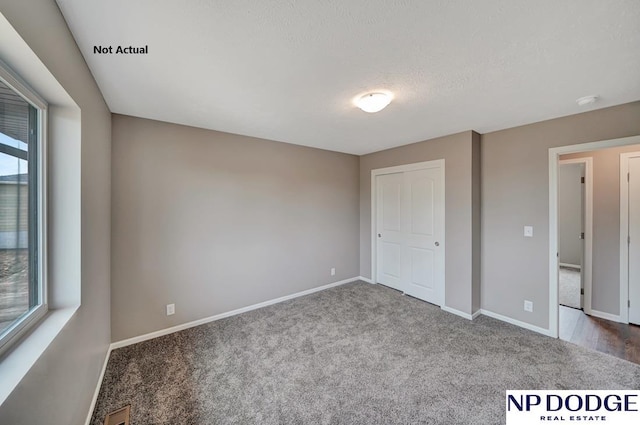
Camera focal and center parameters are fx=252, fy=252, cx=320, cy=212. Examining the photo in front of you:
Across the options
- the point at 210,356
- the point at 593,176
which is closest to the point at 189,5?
the point at 210,356

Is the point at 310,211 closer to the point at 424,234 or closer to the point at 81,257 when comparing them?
the point at 424,234

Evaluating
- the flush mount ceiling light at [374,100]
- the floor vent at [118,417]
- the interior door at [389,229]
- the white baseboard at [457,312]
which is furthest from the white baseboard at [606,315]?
the floor vent at [118,417]

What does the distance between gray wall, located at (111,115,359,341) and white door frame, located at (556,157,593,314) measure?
3294mm

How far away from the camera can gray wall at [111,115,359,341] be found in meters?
2.53

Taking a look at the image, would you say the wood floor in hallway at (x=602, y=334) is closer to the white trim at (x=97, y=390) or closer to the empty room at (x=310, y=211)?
the empty room at (x=310, y=211)

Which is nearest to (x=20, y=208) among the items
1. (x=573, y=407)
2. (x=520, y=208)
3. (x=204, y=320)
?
(x=204, y=320)

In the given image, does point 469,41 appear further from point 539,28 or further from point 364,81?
point 364,81

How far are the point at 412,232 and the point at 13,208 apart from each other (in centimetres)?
391

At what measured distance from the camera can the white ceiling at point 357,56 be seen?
122cm

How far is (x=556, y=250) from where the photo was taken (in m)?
2.66

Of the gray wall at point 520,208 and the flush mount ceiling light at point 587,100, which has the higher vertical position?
the flush mount ceiling light at point 587,100

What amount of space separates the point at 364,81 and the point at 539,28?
0.99 metres

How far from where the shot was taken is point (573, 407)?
1.78 meters

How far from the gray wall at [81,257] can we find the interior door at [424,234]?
3618mm
